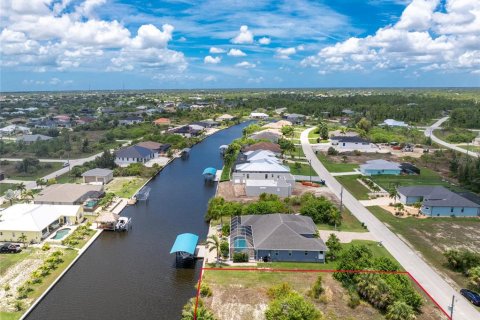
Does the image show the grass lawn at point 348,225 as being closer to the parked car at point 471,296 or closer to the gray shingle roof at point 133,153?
the parked car at point 471,296

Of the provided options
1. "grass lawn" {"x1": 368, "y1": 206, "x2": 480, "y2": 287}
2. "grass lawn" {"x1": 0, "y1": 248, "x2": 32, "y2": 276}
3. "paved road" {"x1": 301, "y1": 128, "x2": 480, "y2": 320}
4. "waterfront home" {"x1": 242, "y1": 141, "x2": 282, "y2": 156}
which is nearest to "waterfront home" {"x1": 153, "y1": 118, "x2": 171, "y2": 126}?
"waterfront home" {"x1": 242, "y1": 141, "x2": 282, "y2": 156}

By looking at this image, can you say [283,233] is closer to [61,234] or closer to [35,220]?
[61,234]

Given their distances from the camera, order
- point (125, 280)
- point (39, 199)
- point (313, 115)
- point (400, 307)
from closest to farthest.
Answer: point (400, 307) < point (125, 280) < point (39, 199) < point (313, 115)

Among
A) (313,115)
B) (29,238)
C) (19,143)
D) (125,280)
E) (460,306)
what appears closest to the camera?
(460,306)

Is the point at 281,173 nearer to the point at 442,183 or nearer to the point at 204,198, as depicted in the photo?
the point at 204,198

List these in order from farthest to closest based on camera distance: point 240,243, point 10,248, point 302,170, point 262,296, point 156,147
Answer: point 156,147 → point 302,170 → point 10,248 → point 240,243 → point 262,296

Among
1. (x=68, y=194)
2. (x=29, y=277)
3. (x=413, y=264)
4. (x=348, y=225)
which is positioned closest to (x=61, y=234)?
(x=29, y=277)

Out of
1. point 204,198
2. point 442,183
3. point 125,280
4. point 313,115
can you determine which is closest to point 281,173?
point 204,198

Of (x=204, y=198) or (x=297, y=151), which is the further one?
(x=297, y=151)
